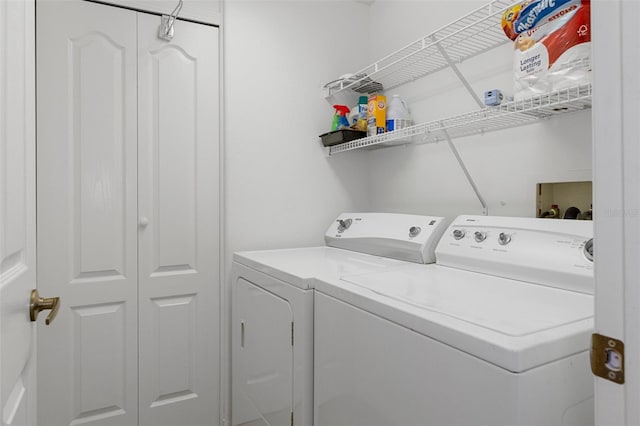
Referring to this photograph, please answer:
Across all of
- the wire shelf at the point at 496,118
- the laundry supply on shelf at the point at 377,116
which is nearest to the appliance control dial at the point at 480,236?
the wire shelf at the point at 496,118

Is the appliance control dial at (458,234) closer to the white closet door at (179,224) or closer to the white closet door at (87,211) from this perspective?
the white closet door at (179,224)

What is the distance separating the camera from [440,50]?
1714 millimetres

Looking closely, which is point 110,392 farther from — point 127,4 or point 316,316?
point 127,4

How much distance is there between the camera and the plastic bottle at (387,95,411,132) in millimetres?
2072

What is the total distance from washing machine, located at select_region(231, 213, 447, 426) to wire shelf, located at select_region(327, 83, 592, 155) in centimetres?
41

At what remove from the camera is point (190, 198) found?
2053 millimetres

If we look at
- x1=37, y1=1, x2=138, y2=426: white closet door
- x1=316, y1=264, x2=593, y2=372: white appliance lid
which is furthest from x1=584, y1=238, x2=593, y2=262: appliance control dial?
x1=37, y1=1, x2=138, y2=426: white closet door

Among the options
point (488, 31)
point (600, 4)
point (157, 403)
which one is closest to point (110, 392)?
point (157, 403)

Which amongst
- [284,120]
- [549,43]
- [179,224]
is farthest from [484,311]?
[284,120]

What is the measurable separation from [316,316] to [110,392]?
49.7 inches

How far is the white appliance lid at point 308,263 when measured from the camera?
1439 mm

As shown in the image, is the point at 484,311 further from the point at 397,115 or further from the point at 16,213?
the point at 397,115

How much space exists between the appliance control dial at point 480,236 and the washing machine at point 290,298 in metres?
0.21

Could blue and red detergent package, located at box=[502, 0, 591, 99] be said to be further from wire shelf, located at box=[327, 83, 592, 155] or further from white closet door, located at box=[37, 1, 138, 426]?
white closet door, located at box=[37, 1, 138, 426]
